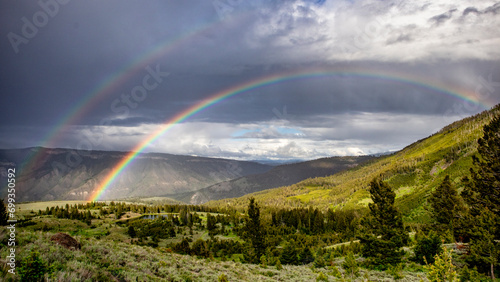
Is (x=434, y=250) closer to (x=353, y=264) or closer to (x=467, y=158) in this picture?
(x=353, y=264)

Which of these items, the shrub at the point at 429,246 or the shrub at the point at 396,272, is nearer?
the shrub at the point at 396,272

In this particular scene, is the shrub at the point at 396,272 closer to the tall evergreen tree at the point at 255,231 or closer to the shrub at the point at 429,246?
the shrub at the point at 429,246

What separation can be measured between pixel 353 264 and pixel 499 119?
103ft

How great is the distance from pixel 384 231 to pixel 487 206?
15.3 meters

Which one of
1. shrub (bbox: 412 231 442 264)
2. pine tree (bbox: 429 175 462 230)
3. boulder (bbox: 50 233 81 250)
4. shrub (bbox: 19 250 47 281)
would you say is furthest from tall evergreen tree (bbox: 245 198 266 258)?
shrub (bbox: 19 250 47 281)

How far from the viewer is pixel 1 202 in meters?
56.2

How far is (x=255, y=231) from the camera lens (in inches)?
2499

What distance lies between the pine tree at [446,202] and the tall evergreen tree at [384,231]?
26336 mm

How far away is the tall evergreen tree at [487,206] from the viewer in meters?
31.1

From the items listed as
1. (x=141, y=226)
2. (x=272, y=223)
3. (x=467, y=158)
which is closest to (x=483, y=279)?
(x=141, y=226)

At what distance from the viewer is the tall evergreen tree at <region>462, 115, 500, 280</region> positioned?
3106 cm

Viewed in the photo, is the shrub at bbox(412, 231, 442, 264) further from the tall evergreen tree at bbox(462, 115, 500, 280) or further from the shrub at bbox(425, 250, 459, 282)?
the shrub at bbox(425, 250, 459, 282)

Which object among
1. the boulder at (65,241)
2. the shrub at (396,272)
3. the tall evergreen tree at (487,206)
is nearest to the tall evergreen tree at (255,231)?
the shrub at (396,272)

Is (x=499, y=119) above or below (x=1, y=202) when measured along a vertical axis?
above
